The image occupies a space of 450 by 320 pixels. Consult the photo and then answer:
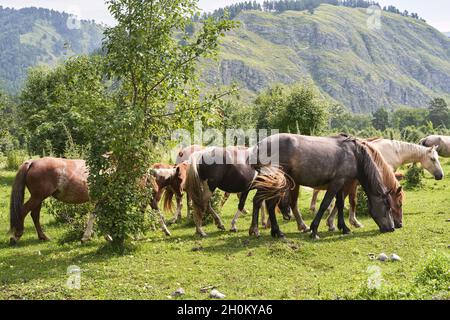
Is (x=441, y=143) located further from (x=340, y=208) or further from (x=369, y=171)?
(x=340, y=208)

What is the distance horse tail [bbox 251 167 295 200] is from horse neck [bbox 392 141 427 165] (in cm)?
612

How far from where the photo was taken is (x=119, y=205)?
34.1 ft

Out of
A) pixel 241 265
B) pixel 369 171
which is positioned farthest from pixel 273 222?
pixel 369 171

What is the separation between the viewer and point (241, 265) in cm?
931

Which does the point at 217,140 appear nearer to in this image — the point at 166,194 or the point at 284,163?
the point at 166,194

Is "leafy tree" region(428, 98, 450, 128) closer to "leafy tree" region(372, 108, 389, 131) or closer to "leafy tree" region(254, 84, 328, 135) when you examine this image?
"leafy tree" region(372, 108, 389, 131)

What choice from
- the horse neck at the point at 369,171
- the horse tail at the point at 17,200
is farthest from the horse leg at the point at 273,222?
the horse tail at the point at 17,200

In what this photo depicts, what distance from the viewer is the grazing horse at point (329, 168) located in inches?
455

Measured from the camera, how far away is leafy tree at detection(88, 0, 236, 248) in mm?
10352

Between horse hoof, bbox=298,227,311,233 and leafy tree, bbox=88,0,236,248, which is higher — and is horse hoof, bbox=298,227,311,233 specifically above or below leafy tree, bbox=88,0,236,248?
below

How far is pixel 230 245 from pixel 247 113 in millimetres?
53432

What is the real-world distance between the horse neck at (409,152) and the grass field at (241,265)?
290 centimetres

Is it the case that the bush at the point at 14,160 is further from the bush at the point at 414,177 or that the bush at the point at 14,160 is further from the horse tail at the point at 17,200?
the bush at the point at 414,177

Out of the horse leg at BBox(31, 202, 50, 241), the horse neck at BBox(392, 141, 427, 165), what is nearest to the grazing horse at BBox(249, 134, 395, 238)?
the horse neck at BBox(392, 141, 427, 165)
